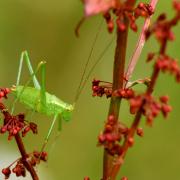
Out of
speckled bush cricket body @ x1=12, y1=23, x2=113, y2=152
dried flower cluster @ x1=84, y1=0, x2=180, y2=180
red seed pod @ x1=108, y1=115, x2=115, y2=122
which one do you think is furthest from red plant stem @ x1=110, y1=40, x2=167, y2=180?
speckled bush cricket body @ x1=12, y1=23, x2=113, y2=152

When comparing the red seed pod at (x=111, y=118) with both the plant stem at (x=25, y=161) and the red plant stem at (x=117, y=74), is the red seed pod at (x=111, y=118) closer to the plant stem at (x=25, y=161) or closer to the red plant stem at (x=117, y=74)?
the red plant stem at (x=117, y=74)

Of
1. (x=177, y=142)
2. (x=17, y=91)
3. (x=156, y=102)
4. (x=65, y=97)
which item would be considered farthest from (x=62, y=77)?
(x=156, y=102)

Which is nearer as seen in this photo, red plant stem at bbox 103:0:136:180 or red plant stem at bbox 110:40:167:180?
red plant stem at bbox 110:40:167:180

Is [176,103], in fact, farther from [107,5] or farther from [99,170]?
[107,5]

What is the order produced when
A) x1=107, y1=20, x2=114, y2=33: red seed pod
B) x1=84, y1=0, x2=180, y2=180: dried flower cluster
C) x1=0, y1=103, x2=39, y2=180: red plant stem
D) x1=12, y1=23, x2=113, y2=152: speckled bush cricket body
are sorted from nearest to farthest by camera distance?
x1=84, y1=0, x2=180, y2=180: dried flower cluster, x1=107, y1=20, x2=114, y2=33: red seed pod, x1=0, y1=103, x2=39, y2=180: red plant stem, x1=12, y1=23, x2=113, y2=152: speckled bush cricket body

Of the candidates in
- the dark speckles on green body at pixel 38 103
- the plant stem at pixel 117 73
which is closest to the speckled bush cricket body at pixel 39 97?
the dark speckles on green body at pixel 38 103

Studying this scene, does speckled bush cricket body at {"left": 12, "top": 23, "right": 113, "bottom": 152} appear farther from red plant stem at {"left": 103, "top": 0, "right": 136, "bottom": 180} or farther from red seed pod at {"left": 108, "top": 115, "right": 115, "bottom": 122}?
red seed pod at {"left": 108, "top": 115, "right": 115, "bottom": 122}

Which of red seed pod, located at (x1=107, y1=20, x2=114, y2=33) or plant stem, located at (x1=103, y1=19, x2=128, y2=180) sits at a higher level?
red seed pod, located at (x1=107, y1=20, x2=114, y2=33)
